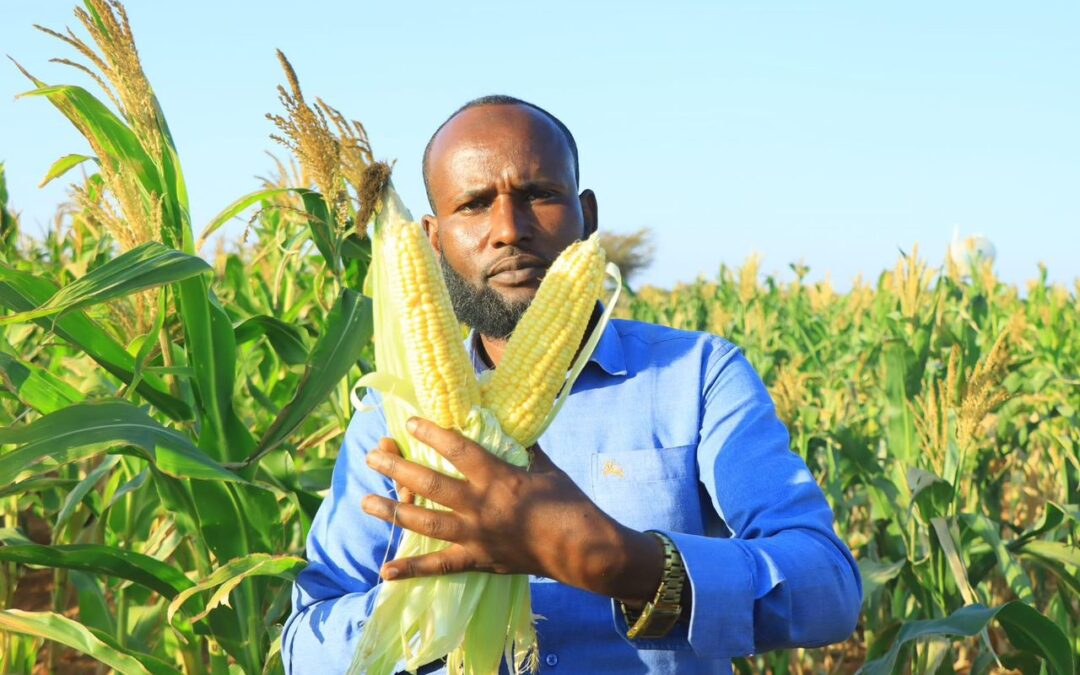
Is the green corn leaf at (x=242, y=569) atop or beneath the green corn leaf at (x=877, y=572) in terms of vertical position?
atop

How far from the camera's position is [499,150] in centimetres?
203

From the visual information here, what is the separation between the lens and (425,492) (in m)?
1.34

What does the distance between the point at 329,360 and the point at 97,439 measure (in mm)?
592

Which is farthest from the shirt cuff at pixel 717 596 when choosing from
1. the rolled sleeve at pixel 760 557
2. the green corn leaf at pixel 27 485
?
the green corn leaf at pixel 27 485

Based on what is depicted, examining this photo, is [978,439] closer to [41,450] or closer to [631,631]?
[631,631]

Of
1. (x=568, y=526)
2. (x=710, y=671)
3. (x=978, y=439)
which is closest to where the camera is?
(x=568, y=526)

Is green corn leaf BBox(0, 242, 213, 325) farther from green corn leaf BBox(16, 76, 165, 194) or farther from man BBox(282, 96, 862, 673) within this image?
man BBox(282, 96, 862, 673)

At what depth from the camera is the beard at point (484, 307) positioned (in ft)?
6.81

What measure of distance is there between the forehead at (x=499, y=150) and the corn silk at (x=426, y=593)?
17.1 inches

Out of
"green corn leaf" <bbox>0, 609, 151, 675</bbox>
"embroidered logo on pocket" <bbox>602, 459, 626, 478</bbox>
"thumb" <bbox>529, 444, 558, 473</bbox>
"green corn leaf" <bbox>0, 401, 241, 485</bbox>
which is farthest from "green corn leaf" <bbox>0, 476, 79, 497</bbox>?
"thumb" <bbox>529, 444, 558, 473</bbox>

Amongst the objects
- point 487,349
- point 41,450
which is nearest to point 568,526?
point 487,349

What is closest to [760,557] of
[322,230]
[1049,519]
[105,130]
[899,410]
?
[322,230]

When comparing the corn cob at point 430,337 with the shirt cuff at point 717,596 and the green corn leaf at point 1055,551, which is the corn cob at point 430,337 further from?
the green corn leaf at point 1055,551

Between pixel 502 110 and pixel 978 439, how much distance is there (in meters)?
2.63
